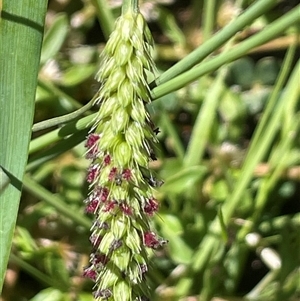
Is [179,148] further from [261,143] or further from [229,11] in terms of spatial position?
[229,11]

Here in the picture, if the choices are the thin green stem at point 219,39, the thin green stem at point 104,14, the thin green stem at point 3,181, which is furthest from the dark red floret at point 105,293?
the thin green stem at point 104,14

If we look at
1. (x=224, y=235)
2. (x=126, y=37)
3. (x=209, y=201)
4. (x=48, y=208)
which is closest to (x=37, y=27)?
(x=126, y=37)

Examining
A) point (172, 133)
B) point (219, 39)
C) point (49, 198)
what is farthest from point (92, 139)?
point (172, 133)

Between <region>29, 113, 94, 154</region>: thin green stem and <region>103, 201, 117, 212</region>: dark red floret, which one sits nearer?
<region>103, 201, 117, 212</region>: dark red floret

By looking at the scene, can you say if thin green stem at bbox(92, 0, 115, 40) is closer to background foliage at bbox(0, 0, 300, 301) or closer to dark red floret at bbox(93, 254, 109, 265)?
background foliage at bbox(0, 0, 300, 301)

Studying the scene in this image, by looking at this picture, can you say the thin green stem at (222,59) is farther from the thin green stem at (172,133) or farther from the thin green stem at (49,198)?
the thin green stem at (172,133)

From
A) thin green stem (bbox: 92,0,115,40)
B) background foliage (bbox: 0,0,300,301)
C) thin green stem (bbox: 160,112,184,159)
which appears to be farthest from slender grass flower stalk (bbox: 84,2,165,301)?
thin green stem (bbox: 160,112,184,159)

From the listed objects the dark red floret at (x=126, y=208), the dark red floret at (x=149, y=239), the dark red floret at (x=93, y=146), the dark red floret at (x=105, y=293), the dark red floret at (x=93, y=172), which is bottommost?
the dark red floret at (x=105, y=293)
